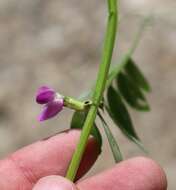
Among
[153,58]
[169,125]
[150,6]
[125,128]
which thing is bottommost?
[169,125]

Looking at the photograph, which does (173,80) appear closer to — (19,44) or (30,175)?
(19,44)

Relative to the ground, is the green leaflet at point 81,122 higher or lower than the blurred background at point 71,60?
higher

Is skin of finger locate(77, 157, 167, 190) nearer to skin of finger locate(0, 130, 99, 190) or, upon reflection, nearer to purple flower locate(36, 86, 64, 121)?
skin of finger locate(0, 130, 99, 190)

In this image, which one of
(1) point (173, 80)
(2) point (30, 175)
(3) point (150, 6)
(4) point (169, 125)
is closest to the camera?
(2) point (30, 175)

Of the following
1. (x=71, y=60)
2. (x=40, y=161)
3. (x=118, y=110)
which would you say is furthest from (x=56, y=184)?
(x=71, y=60)

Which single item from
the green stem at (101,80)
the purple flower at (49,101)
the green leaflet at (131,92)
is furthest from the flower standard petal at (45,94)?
the green leaflet at (131,92)

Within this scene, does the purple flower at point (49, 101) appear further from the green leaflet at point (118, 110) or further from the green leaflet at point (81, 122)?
the green leaflet at point (118, 110)

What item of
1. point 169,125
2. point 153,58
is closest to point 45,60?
point 153,58
